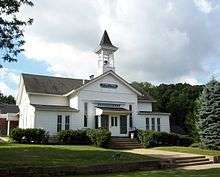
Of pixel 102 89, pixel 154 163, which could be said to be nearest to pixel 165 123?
pixel 102 89

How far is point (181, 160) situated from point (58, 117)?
16260 millimetres

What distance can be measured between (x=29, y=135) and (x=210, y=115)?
623 inches

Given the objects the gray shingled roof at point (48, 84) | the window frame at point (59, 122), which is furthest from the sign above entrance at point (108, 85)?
the window frame at point (59, 122)

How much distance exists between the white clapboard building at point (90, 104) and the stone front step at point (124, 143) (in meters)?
2.42

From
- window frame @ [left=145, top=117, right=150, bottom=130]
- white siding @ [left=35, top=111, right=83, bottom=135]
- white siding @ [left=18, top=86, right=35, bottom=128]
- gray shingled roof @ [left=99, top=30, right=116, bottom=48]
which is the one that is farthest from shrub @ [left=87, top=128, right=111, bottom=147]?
gray shingled roof @ [left=99, top=30, right=116, bottom=48]

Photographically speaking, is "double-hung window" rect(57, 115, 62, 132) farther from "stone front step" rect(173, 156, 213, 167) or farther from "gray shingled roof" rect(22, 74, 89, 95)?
"stone front step" rect(173, 156, 213, 167)

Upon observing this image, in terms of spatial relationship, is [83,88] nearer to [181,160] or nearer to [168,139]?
[168,139]

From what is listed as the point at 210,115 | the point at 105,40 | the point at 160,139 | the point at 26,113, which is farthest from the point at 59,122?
the point at 210,115

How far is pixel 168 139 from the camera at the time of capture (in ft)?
117

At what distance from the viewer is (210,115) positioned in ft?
102

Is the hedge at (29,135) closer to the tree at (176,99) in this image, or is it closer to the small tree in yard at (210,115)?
the small tree in yard at (210,115)

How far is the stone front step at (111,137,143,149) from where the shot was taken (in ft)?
108

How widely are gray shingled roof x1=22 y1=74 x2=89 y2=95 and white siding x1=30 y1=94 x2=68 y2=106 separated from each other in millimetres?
487

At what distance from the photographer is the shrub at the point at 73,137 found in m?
32.5
